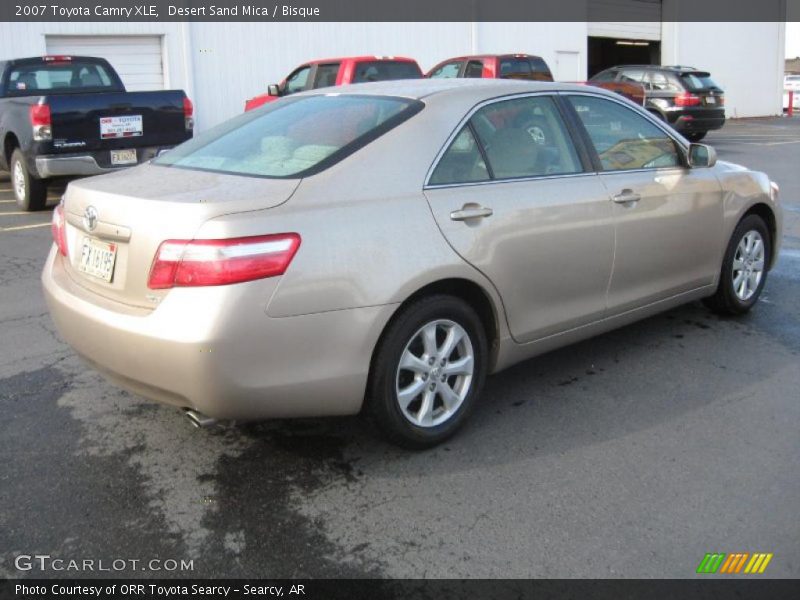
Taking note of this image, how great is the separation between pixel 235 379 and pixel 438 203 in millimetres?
1189

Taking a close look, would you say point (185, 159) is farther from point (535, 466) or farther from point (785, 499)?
point (785, 499)

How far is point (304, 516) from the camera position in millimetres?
3350

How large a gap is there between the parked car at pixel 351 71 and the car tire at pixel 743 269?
861 centimetres

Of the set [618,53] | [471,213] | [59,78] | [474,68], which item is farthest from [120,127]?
[618,53]

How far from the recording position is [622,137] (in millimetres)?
4883

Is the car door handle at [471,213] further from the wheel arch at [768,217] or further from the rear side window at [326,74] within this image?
the rear side window at [326,74]

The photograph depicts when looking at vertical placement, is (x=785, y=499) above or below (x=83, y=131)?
below

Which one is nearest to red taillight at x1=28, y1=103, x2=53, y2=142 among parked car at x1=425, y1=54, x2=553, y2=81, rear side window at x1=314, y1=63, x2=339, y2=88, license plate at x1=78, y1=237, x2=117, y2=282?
rear side window at x1=314, y1=63, x2=339, y2=88

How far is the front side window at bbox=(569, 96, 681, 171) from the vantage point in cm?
470

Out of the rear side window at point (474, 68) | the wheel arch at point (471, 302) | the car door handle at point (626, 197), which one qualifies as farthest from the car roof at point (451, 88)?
the rear side window at point (474, 68)

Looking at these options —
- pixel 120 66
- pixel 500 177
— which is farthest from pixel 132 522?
pixel 120 66

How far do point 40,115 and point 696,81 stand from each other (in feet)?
47.8

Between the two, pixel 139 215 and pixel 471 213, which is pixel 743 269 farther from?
pixel 139 215
